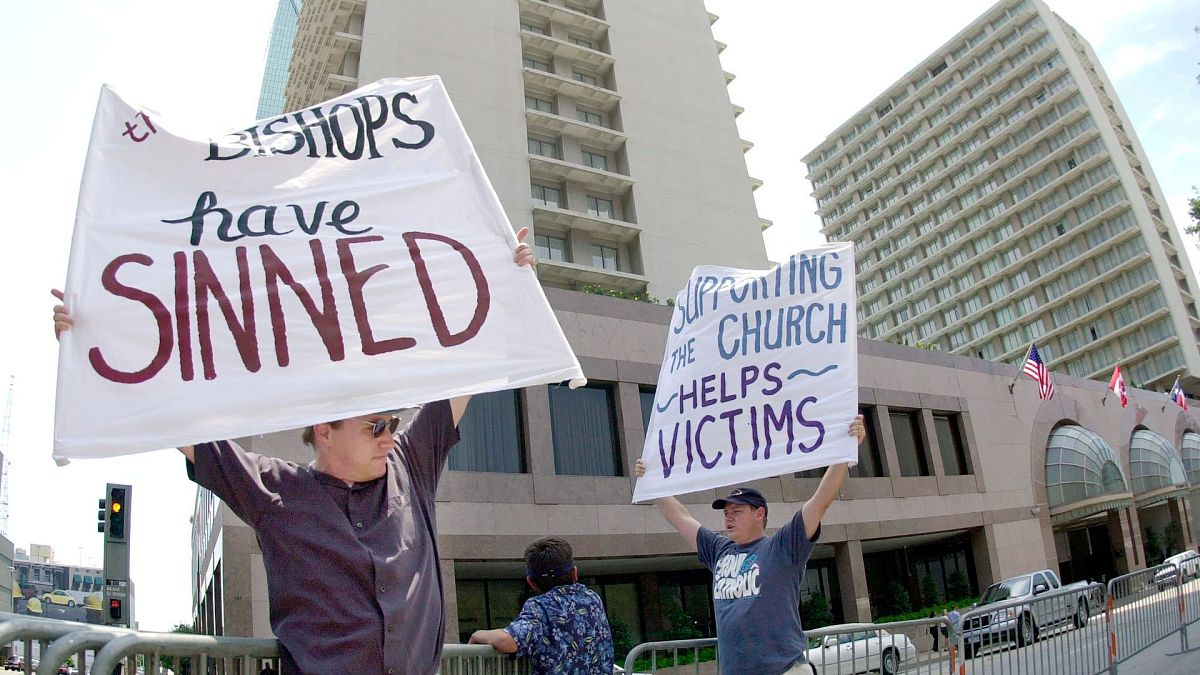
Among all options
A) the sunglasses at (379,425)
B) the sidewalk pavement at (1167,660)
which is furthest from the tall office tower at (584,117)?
the sunglasses at (379,425)

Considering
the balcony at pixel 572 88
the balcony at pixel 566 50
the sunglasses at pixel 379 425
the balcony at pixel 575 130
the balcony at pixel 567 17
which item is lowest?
the sunglasses at pixel 379 425

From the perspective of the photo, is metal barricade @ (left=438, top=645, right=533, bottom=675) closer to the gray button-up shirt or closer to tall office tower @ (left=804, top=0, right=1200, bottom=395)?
the gray button-up shirt

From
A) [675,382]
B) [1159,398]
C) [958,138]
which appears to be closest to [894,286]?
[958,138]

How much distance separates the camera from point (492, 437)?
2022 centimetres

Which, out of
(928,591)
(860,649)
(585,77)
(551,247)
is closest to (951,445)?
(928,591)

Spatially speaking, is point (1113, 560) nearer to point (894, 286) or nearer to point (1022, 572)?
point (1022, 572)

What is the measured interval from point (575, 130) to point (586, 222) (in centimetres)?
533

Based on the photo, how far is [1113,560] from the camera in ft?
125

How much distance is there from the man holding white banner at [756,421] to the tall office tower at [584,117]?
104ft

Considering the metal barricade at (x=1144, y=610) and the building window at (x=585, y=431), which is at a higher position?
the building window at (x=585, y=431)

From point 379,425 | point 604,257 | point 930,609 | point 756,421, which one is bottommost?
point 930,609

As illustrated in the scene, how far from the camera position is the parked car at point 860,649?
6844 millimetres

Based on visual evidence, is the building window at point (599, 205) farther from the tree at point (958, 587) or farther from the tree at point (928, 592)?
the tree at point (958, 587)

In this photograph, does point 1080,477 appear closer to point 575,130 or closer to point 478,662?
point 575,130
